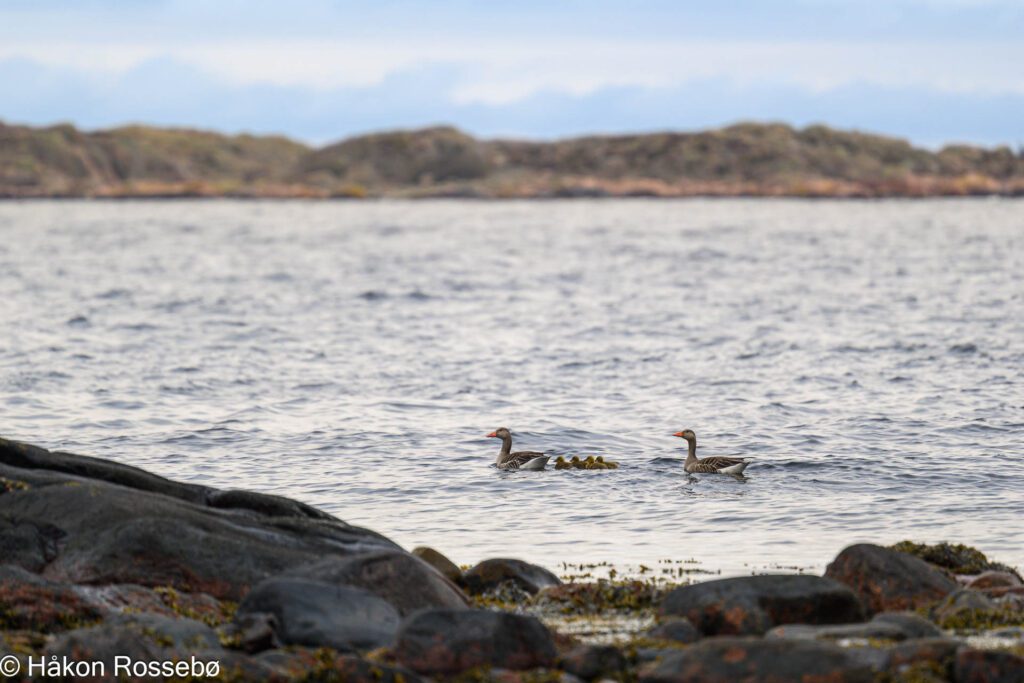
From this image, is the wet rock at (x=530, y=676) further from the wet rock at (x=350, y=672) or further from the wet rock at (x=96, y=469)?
the wet rock at (x=96, y=469)

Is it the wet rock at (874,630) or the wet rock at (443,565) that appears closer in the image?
the wet rock at (874,630)

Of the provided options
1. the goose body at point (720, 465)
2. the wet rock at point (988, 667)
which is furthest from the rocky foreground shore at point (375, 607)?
the goose body at point (720, 465)

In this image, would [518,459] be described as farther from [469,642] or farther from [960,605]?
[469,642]

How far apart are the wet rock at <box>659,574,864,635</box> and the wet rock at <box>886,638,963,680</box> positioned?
5.21 ft

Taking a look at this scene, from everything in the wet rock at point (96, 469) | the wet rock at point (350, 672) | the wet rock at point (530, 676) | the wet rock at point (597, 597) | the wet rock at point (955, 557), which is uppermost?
the wet rock at point (96, 469)

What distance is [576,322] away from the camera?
143 feet

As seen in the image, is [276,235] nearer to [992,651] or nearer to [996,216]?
[996,216]

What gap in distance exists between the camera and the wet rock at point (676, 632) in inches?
444

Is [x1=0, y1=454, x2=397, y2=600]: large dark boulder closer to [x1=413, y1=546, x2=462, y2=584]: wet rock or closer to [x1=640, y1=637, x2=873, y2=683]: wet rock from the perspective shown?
[x1=413, y1=546, x2=462, y2=584]: wet rock

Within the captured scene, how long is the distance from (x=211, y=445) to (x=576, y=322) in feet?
72.7

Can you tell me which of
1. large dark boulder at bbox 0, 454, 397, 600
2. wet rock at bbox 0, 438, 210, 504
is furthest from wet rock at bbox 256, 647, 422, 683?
wet rock at bbox 0, 438, 210, 504

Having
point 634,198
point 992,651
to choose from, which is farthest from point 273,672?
point 634,198

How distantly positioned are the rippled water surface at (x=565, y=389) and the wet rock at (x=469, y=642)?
4766 millimetres

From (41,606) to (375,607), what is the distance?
116 inches
